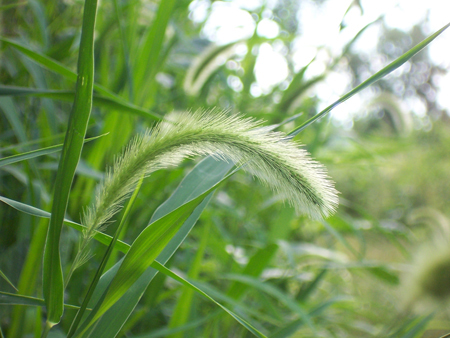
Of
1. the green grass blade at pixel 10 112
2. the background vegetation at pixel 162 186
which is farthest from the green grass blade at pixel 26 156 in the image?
the green grass blade at pixel 10 112

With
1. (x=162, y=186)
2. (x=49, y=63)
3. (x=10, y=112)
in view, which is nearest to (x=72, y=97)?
(x=49, y=63)

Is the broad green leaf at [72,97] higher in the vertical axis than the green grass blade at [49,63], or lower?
lower

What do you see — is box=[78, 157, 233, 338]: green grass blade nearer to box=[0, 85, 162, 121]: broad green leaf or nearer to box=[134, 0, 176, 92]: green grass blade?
box=[0, 85, 162, 121]: broad green leaf

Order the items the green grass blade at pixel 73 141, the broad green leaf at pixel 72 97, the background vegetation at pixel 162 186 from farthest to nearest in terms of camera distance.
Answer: the background vegetation at pixel 162 186 < the broad green leaf at pixel 72 97 < the green grass blade at pixel 73 141

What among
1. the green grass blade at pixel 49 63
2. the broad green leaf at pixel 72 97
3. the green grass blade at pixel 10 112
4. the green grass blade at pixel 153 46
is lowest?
the green grass blade at pixel 10 112

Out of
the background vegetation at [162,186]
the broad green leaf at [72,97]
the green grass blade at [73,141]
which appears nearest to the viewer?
the green grass blade at [73,141]

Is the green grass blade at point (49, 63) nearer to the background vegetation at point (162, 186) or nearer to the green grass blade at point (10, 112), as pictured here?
the background vegetation at point (162, 186)

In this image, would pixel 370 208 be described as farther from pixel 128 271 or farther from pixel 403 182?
pixel 128 271

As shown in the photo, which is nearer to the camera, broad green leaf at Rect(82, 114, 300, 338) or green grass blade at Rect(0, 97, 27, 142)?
broad green leaf at Rect(82, 114, 300, 338)

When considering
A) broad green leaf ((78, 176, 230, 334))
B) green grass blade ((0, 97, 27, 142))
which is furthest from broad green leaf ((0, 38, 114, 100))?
broad green leaf ((78, 176, 230, 334))

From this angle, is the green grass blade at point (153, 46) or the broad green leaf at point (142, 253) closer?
the broad green leaf at point (142, 253)

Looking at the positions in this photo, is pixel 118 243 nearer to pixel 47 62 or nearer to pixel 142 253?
pixel 142 253
